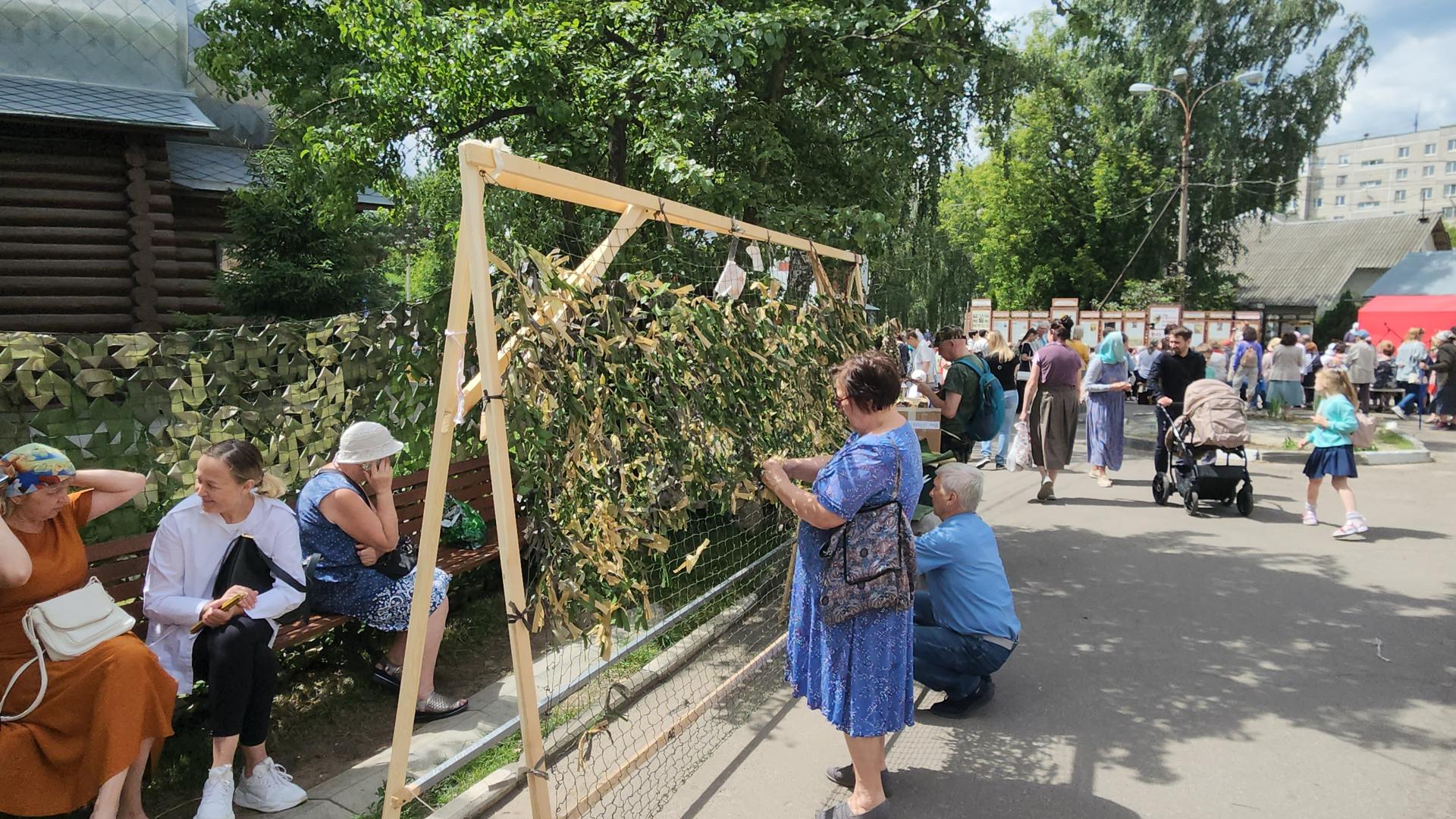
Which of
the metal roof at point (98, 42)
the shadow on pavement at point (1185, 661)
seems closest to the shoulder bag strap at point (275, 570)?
the shadow on pavement at point (1185, 661)

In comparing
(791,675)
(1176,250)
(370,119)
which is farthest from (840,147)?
(1176,250)

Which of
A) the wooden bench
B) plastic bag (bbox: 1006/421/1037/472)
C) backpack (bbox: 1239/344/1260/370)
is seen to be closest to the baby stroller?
plastic bag (bbox: 1006/421/1037/472)

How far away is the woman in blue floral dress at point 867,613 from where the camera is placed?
2969mm

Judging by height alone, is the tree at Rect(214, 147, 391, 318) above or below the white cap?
above

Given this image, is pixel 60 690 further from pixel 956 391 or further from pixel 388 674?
pixel 956 391

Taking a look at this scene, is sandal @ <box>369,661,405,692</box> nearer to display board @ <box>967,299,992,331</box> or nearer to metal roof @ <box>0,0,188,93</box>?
metal roof @ <box>0,0,188,93</box>

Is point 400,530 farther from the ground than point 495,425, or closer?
closer

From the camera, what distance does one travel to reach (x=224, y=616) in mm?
3133

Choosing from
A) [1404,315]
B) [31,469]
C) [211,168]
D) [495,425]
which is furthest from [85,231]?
[1404,315]

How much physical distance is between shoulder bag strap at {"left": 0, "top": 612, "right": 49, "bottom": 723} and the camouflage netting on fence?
75 centimetres

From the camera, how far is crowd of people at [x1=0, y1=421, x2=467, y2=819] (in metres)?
2.78

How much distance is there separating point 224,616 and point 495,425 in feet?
4.77

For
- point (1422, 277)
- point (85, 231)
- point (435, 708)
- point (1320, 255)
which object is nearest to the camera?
point (435, 708)

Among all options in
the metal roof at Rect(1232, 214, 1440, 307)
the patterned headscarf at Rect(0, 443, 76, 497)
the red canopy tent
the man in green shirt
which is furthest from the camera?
the metal roof at Rect(1232, 214, 1440, 307)
